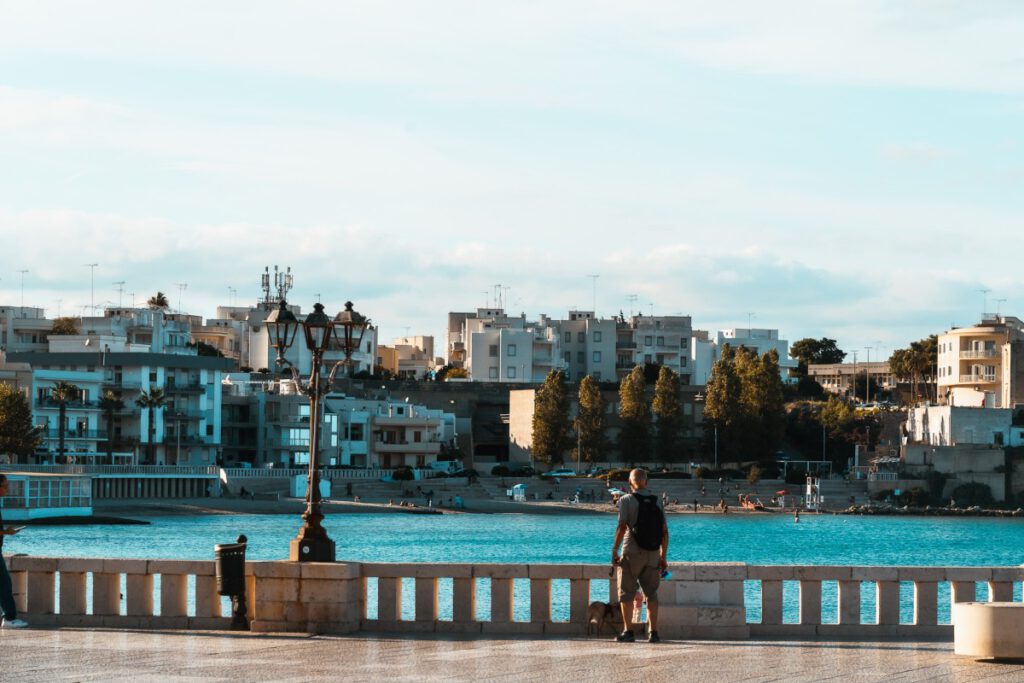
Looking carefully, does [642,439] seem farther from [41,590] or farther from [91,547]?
[41,590]

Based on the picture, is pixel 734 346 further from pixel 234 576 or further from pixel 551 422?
pixel 234 576

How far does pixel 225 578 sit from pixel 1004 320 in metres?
131

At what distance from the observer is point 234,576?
18.7m

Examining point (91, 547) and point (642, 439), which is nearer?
point (91, 547)

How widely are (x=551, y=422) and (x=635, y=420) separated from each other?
5.97 metres

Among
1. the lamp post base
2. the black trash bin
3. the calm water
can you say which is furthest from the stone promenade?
the calm water

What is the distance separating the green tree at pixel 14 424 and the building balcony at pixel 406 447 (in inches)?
1179

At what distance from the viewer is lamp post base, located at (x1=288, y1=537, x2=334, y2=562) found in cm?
1886

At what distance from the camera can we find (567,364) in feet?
522

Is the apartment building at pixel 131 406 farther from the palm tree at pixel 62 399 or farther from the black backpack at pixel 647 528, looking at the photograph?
the black backpack at pixel 647 528

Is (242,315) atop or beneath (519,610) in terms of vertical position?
atop

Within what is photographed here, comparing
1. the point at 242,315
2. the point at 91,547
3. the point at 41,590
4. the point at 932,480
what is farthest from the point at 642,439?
the point at 41,590

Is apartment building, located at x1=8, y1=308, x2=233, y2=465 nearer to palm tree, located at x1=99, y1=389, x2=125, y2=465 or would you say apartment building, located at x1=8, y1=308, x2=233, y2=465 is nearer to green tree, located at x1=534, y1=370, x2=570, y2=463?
palm tree, located at x1=99, y1=389, x2=125, y2=465

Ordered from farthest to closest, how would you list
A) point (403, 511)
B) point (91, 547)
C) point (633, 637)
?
point (403, 511) → point (91, 547) → point (633, 637)
